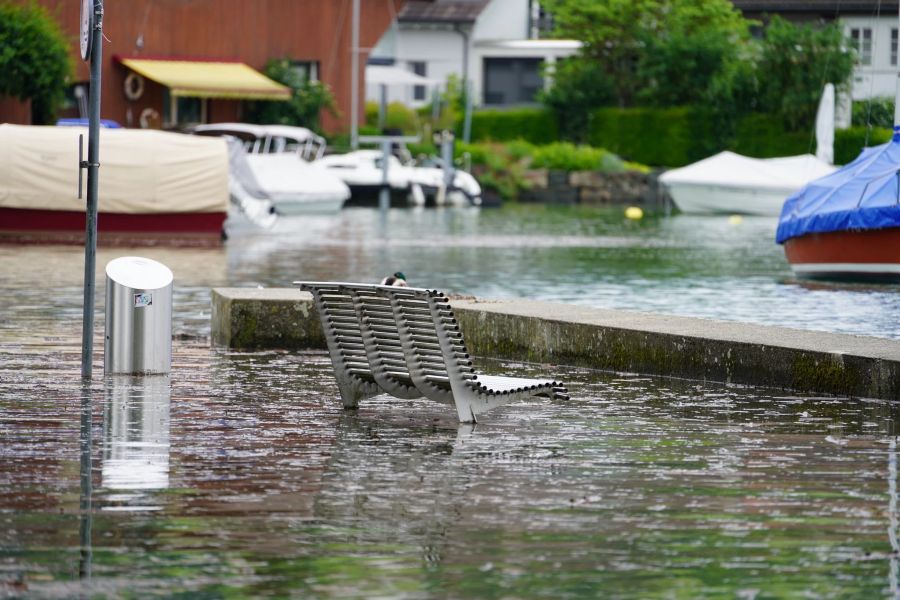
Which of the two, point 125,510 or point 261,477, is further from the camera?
point 261,477

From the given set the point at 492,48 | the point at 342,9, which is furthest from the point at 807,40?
the point at 492,48

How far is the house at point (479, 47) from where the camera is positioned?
87.4 meters

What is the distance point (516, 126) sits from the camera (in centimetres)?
7650

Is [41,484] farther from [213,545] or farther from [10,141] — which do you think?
[10,141]

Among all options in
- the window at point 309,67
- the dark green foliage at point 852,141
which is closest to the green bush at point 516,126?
the window at point 309,67

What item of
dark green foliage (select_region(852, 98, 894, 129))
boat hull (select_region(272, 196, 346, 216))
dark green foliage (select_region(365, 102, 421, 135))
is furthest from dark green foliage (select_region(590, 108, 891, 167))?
dark green foliage (select_region(852, 98, 894, 129))

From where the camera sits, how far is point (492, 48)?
89.4m

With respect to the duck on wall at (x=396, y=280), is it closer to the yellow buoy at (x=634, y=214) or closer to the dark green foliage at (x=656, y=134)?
the yellow buoy at (x=634, y=214)

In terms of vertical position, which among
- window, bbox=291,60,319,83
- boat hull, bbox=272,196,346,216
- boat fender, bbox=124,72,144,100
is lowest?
boat hull, bbox=272,196,346,216

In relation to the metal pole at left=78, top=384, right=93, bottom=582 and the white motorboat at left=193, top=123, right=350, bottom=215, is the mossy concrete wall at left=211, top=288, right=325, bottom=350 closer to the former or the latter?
the metal pole at left=78, top=384, right=93, bottom=582

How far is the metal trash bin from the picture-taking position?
531 inches

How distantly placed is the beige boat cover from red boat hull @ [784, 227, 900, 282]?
40.3 feet

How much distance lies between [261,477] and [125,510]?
3.38ft

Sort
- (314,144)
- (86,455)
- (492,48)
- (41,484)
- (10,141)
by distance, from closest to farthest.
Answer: (41,484) < (86,455) < (10,141) < (314,144) < (492,48)
